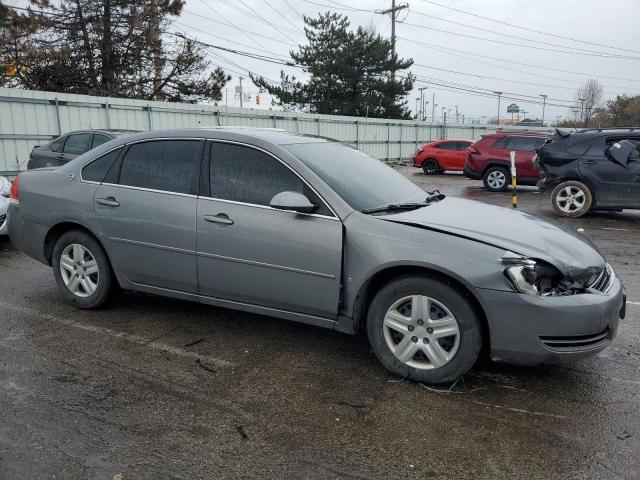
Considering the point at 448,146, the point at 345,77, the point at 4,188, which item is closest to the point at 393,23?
the point at 345,77

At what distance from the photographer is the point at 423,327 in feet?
11.3

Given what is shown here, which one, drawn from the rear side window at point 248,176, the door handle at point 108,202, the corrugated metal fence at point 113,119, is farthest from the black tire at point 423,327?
the corrugated metal fence at point 113,119

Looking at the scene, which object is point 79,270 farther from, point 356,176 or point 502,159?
point 502,159

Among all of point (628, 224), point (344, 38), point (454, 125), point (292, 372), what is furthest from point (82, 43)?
point (292, 372)

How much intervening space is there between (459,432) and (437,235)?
3.80ft

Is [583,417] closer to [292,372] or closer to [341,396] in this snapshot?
[341,396]

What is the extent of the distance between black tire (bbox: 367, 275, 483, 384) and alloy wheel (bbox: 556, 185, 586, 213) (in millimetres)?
8399

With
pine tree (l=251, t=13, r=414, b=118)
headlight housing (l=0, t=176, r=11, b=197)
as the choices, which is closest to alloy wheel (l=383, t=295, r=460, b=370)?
headlight housing (l=0, t=176, r=11, b=197)

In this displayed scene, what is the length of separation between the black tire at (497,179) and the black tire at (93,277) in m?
13.3

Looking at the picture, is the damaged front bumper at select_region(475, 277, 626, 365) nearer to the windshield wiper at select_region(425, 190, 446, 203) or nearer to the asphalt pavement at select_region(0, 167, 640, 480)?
the asphalt pavement at select_region(0, 167, 640, 480)

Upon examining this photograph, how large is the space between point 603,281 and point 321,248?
1841 millimetres

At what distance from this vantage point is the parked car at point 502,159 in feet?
50.2

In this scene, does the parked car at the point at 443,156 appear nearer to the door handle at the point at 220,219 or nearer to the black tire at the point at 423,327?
the door handle at the point at 220,219

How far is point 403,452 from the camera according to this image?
2.79 meters
